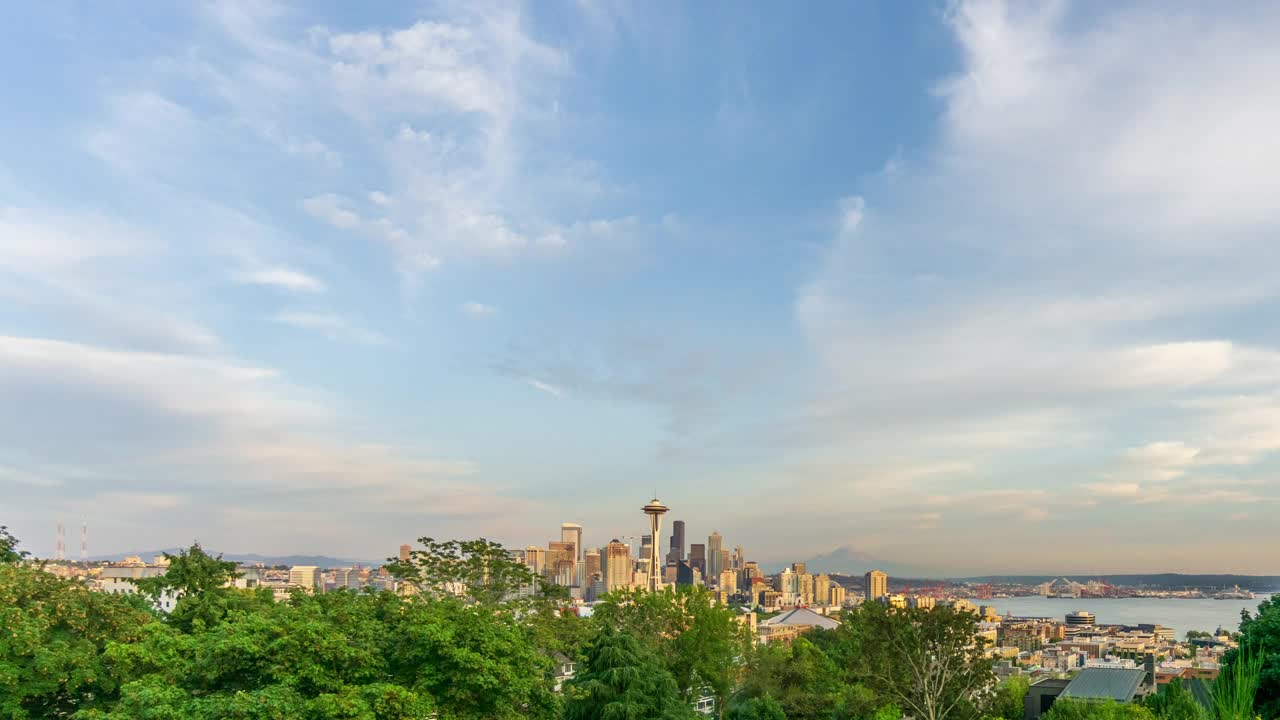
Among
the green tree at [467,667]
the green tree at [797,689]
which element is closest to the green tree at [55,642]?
the green tree at [467,667]

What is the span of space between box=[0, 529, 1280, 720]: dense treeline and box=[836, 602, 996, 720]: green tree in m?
0.05

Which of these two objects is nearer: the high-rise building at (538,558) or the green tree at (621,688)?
the green tree at (621,688)

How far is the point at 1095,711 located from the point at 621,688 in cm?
1490

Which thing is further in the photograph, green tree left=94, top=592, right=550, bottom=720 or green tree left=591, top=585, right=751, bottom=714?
green tree left=591, top=585, right=751, bottom=714

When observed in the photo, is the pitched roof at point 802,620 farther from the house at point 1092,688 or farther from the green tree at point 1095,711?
the green tree at point 1095,711

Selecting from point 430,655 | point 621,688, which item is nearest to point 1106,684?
point 621,688

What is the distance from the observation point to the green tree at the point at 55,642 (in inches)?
578

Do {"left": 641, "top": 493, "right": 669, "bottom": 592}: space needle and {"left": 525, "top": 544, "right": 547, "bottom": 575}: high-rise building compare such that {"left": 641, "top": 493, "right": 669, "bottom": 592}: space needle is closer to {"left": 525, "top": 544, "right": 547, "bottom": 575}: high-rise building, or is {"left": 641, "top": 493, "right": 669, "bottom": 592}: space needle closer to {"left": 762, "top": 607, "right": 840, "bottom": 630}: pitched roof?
{"left": 762, "top": 607, "right": 840, "bottom": 630}: pitched roof

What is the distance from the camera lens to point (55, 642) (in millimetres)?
15188

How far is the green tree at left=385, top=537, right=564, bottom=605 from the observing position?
2583cm

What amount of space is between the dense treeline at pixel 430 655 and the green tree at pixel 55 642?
33 mm

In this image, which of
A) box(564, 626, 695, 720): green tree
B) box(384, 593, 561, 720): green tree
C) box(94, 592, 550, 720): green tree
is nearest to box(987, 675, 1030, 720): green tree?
box(564, 626, 695, 720): green tree

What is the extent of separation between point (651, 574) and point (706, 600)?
143 ft

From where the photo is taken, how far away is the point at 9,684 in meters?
14.3
